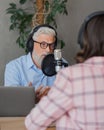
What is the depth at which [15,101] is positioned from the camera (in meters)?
1.65

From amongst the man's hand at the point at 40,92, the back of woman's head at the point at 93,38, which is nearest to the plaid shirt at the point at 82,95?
the back of woman's head at the point at 93,38

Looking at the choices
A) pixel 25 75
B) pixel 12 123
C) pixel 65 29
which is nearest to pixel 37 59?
pixel 25 75

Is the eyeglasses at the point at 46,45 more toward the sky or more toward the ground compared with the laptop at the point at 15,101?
more toward the sky

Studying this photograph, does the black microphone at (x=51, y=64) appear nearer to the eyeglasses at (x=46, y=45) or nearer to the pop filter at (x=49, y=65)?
the pop filter at (x=49, y=65)

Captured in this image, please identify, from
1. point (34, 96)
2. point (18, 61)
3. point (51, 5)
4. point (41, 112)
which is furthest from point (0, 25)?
point (41, 112)

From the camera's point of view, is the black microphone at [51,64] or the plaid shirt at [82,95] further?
the black microphone at [51,64]

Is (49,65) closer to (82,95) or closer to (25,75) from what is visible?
(25,75)

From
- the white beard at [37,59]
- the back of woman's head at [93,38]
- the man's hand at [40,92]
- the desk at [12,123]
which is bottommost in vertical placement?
the desk at [12,123]

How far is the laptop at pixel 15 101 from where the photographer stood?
1.63 m

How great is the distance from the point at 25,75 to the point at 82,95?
1317mm

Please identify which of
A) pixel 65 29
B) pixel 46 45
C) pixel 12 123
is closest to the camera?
pixel 12 123

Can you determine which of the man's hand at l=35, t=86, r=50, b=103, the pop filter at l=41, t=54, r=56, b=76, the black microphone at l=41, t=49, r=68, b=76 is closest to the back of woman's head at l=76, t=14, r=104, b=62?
the black microphone at l=41, t=49, r=68, b=76

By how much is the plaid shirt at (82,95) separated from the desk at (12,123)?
572 mm

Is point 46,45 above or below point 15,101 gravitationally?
above
